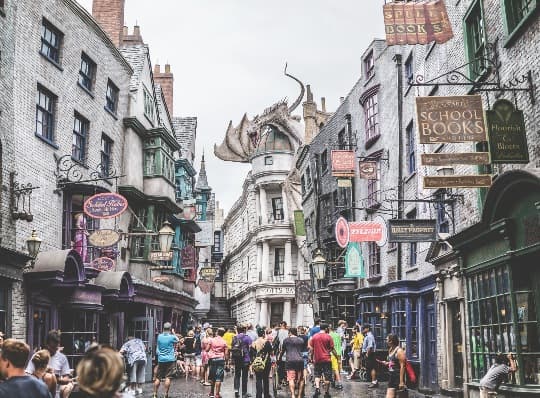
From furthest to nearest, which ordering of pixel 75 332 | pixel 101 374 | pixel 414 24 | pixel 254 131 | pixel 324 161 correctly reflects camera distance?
pixel 254 131
pixel 324 161
pixel 75 332
pixel 414 24
pixel 101 374

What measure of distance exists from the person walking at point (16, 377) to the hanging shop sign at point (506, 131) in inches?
368

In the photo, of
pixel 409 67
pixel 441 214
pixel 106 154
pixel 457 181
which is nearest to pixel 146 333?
pixel 106 154

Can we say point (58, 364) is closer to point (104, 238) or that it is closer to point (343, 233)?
point (104, 238)

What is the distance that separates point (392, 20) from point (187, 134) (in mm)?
28381

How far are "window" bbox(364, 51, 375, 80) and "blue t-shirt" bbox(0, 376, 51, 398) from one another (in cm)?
2681

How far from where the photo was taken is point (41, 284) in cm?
1889

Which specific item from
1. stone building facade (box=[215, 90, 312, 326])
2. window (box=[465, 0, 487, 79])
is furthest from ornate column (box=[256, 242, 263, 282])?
window (box=[465, 0, 487, 79])

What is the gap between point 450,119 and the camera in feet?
45.2

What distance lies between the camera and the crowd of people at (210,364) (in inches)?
171

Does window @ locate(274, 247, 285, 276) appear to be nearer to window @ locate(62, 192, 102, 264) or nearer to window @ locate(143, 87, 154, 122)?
window @ locate(143, 87, 154, 122)

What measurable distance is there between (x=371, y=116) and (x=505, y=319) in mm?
17413

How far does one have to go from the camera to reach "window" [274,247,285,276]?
56312 mm

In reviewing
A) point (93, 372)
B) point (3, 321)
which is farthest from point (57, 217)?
point (93, 372)

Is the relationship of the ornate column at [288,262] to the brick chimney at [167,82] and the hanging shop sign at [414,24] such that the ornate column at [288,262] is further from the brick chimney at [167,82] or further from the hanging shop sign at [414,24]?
the hanging shop sign at [414,24]
